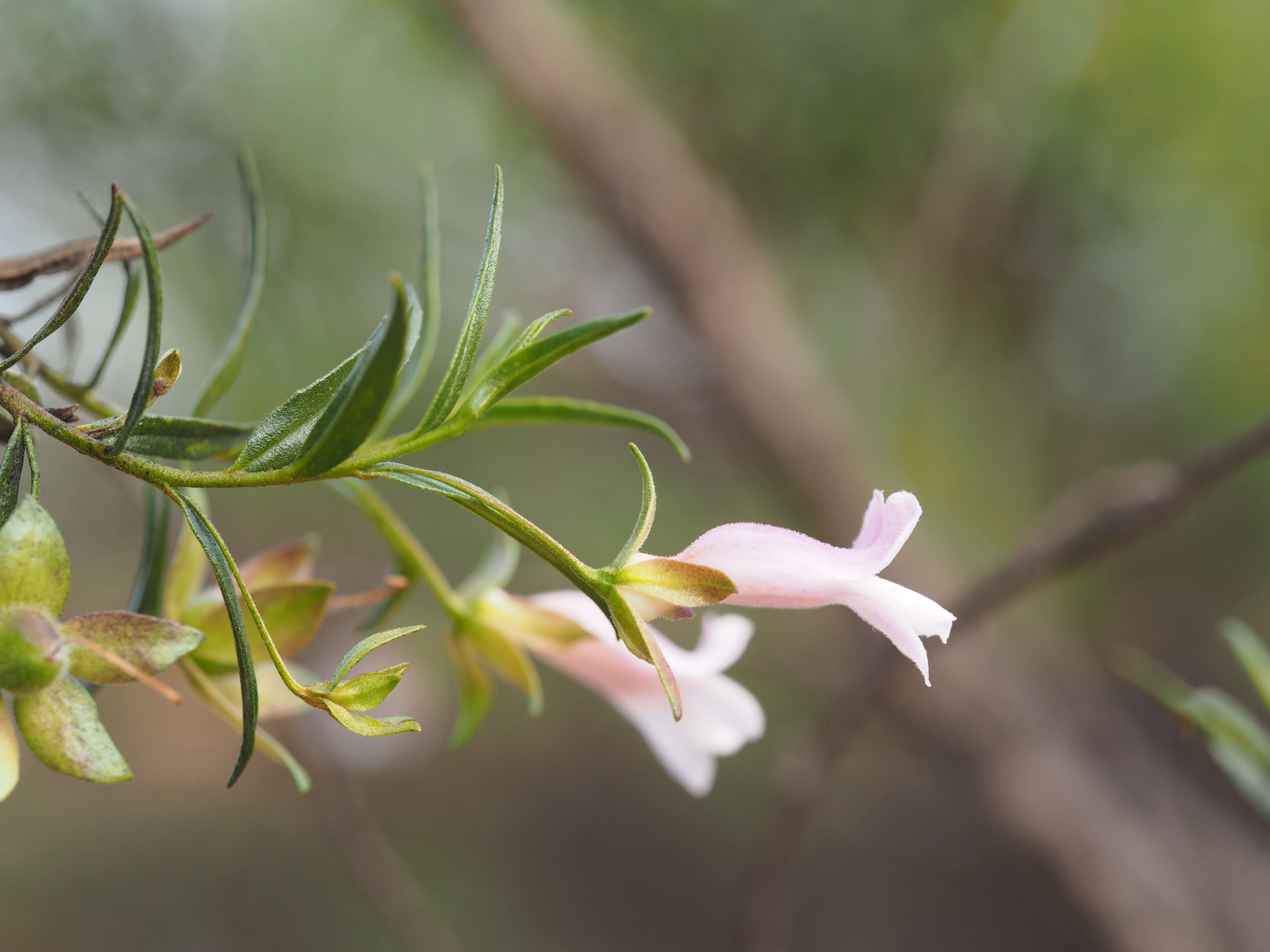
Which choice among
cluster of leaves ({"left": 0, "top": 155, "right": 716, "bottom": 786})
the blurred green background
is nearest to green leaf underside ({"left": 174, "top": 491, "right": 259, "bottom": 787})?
cluster of leaves ({"left": 0, "top": 155, "right": 716, "bottom": 786})

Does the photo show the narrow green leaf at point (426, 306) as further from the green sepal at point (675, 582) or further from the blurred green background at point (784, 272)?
the blurred green background at point (784, 272)

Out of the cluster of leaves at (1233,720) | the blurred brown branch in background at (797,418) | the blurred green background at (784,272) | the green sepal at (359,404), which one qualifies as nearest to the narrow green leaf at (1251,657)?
the cluster of leaves at (1233,720)

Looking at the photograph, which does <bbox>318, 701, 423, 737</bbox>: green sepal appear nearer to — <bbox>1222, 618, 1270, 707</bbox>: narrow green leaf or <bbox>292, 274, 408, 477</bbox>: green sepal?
<bbox>292, 274, 408, 477</bbox>: green sepal

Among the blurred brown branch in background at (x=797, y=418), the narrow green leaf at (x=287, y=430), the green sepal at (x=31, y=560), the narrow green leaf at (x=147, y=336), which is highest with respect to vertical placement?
the narrow green leaf at (x=147, y=336)

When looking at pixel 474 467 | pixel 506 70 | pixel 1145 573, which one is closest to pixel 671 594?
pixel 506 70

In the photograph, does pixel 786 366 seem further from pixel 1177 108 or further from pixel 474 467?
pixel 474 467

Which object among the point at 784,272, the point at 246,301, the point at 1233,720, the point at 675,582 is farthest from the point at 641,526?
the point at 784,272
